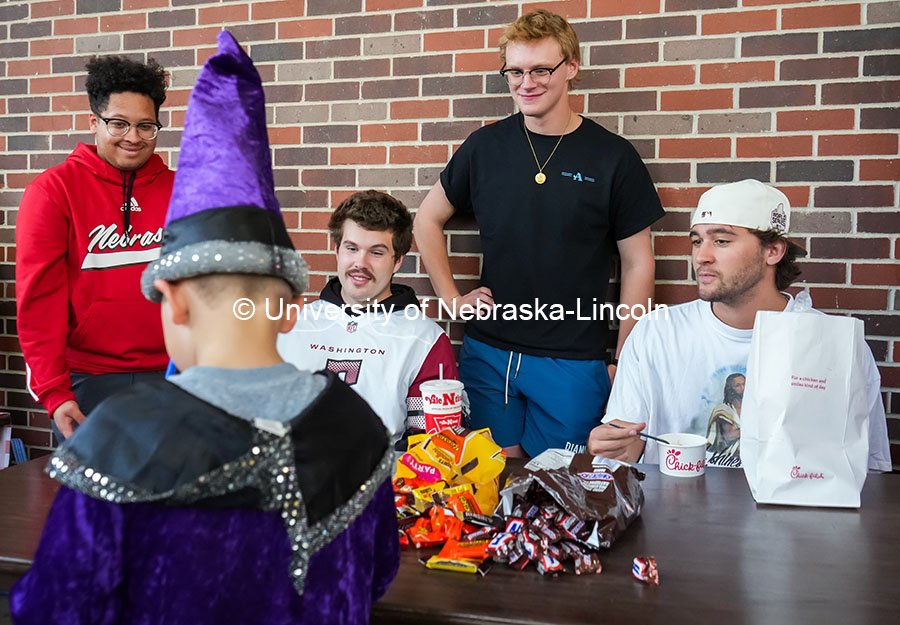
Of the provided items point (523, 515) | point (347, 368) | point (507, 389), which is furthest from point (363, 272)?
point (523, 515)

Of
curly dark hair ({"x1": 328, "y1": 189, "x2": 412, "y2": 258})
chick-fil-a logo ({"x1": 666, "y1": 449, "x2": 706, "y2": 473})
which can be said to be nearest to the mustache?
curly dark hair ({"x1": 328, "y1": 189, "x2": 412, "y2": 258})

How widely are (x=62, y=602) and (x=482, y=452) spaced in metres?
0.88

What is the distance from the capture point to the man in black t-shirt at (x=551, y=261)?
261 centimetres

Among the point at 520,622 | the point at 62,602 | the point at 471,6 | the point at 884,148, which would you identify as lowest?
the point at 520,622

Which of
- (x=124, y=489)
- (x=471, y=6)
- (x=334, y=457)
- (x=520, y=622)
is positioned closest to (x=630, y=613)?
(x=520, y=622)

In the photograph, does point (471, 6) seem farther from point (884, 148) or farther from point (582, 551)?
point (582, 551)

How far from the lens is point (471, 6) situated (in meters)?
2.88

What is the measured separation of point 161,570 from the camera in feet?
2.90

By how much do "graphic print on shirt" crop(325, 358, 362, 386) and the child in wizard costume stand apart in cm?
136

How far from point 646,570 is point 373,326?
1.45m

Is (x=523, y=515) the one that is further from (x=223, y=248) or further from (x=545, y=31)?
(x=545, y=31)

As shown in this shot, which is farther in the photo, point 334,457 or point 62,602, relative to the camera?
point 334,457

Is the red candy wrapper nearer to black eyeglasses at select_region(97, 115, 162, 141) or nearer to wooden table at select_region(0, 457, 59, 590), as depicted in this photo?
wooden table at select_region(0, 457, 59, 590)

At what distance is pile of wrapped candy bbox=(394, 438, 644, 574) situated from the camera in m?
1.28
